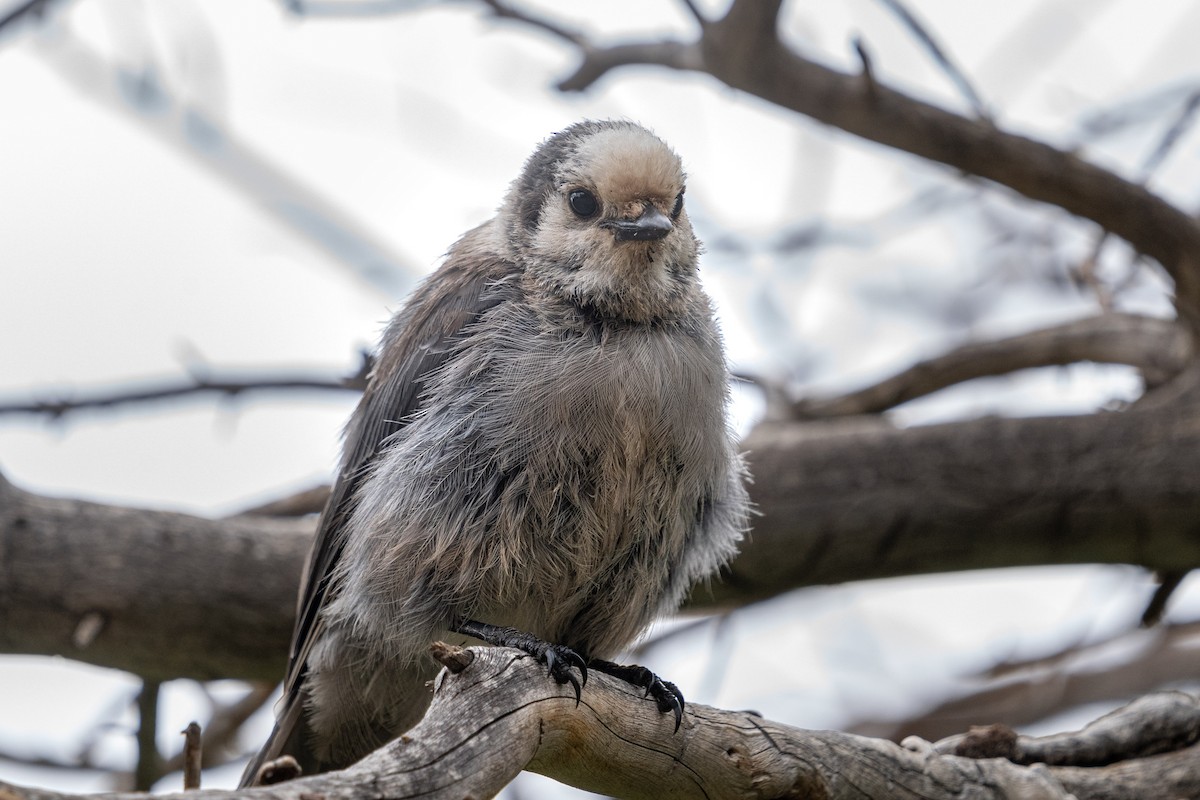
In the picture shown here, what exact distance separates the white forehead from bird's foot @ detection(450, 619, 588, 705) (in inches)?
52.9

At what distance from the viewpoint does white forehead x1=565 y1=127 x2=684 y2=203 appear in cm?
362

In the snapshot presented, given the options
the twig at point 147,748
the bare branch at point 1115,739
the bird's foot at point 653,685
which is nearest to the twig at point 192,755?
the bird's foot at point 653,685

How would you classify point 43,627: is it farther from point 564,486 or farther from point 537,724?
point 537,724

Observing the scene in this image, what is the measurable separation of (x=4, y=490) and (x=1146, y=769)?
4.06m

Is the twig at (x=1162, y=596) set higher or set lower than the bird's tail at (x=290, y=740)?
higher

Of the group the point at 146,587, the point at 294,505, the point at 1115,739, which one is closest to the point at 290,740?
the point at 146,587

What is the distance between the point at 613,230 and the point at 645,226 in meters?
Result: 0.13

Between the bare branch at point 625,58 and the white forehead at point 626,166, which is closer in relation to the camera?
the white forehead at point 626,166

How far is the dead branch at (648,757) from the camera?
7.37 ft

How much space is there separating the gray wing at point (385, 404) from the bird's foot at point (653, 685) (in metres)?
1.01

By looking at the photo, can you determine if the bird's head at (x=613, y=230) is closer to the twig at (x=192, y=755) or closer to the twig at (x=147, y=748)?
the twig at (x=192, y=755)

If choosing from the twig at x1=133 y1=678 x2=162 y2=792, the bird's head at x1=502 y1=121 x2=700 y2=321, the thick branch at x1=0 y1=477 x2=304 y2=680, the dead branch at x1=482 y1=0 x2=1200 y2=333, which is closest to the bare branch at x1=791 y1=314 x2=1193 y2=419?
the dead branch at x1=482 y1=0 x2=1200 y2=333

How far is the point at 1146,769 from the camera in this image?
3662mm

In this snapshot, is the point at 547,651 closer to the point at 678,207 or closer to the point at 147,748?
the point at 678,207
